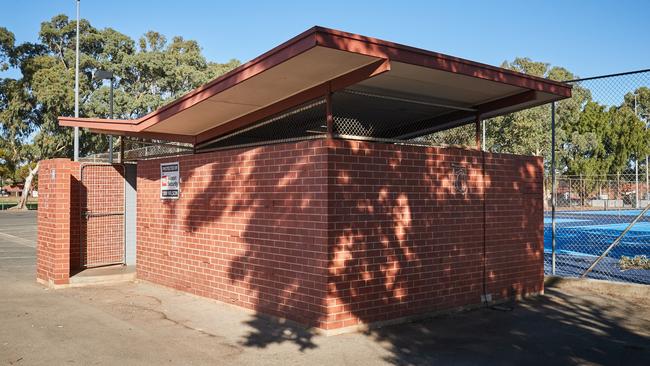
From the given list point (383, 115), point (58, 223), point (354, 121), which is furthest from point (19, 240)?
point (354, 121)

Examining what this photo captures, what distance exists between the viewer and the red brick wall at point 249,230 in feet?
22.1

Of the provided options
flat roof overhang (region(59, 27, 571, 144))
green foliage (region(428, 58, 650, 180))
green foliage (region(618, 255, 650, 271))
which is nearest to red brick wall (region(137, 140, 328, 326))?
flat roof overhang (region(59, 27, 571, 144))

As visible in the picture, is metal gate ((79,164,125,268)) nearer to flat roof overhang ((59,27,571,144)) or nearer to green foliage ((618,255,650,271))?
flat roof overhang ((59,27,571,144))

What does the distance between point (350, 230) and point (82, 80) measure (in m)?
36.0

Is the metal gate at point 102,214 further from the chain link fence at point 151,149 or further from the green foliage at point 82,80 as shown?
the green foliage at point 82,80

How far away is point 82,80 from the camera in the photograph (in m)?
37.7

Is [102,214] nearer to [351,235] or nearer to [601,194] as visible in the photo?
[351,235]

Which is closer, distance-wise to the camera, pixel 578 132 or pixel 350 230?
pixel 350 230

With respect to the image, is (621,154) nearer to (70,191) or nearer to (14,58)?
(70,191)

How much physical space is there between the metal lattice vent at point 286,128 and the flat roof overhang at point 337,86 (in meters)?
0.13

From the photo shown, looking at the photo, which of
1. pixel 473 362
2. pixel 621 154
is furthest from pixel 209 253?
pixel 621 154

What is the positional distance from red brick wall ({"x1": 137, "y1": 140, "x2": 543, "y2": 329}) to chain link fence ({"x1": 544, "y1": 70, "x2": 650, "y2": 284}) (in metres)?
2.11

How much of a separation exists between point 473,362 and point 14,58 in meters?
43.9

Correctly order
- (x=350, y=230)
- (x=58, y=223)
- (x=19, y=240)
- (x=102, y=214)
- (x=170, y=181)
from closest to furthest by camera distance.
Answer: (x=350, y=230) → (x=170, y=181) → (x=58, y=223) → (x=102, y=214) → (x=19, y=240)
